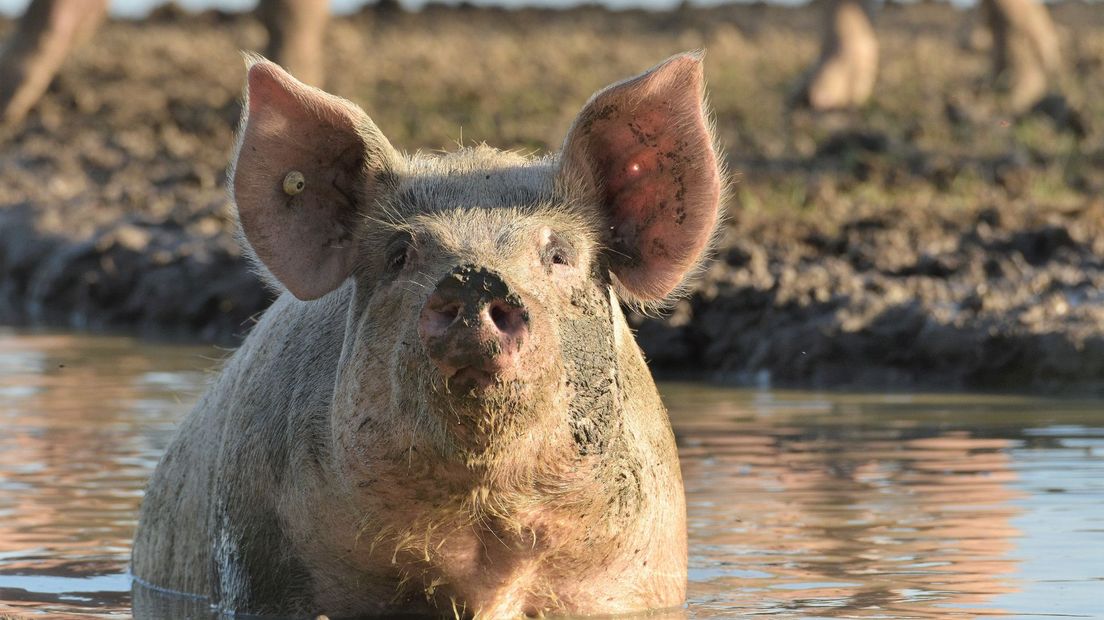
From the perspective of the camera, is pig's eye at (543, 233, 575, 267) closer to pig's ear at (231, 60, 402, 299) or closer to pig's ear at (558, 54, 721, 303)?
pig's ear at (558, 54, 721, 303)

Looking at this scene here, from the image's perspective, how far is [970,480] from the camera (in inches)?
317

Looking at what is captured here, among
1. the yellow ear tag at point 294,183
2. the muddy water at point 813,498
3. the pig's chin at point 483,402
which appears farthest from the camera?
the muddy water at point 813,498

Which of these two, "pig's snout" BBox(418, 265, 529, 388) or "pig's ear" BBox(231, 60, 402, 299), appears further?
"pig's ear" BBox(231, 60, 402, 299)

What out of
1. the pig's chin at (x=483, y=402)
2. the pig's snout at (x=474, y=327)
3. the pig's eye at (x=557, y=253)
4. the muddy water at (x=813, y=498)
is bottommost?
the muddy water at (x=813, y=498)

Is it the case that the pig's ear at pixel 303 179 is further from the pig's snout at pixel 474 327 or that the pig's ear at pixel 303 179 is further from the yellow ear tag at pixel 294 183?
the pig's snout at pixel 474 327

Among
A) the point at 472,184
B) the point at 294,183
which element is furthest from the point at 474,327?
Answer: the point at 294,183

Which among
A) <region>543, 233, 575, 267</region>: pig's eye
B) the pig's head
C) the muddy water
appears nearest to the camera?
the pig's head

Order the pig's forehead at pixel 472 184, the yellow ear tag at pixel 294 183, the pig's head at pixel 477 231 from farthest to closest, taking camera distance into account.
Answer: the yellow ear tag at pixel 294 183
the pig's forehead at pixel 472 184
the pig's head at pixel 477 231

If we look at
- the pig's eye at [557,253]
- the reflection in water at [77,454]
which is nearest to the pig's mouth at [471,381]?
the pig's eye at [557,253]

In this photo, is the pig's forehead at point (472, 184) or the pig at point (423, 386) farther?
the pig's forehead at point (472, 184)

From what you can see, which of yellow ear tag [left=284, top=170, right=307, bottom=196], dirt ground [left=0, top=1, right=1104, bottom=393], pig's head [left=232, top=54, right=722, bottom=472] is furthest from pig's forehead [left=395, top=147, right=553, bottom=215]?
dirt ground [left=0, top=1, right=1104, bottom=393]

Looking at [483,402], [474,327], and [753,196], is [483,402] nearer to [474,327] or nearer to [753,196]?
[474,327]

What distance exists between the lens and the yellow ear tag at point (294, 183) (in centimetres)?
551

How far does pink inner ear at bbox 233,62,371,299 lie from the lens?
5422mm
